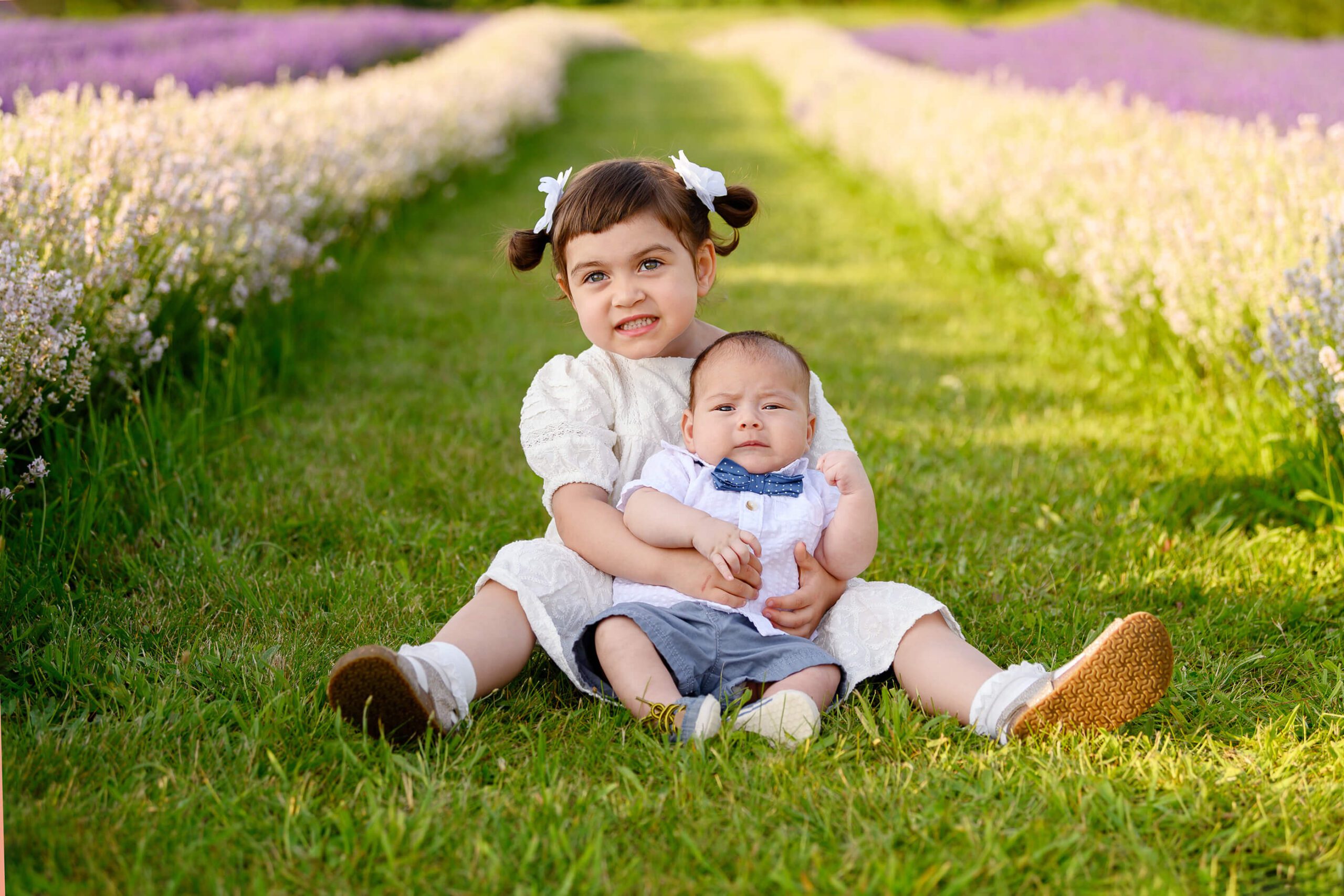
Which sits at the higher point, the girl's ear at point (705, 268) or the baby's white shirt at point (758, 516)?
the girl's ear at point (705, 268)

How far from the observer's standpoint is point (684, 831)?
1.89 metres

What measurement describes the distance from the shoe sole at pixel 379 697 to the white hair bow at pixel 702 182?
1.28 meters

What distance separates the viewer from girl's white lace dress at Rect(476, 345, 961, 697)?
242cm

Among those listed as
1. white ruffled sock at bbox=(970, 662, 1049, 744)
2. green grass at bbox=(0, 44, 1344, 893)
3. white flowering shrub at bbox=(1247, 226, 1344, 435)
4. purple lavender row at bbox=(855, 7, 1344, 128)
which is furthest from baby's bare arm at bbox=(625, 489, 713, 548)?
purple lavender row at bbox=(855, 7, 1344, 128)

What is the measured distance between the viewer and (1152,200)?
4.81 m

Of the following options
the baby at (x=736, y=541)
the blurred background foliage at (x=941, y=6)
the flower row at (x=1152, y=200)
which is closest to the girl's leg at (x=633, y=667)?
the baby at (x=736, y=541)

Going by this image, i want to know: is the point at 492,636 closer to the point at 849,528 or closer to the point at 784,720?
the point at 784,720

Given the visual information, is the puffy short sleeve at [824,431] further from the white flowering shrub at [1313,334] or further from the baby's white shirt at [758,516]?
the white flowering shrub at [1313,334]

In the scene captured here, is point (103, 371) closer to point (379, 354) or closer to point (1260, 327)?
point (379, 354)

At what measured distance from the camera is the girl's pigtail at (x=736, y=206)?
278 centimetres

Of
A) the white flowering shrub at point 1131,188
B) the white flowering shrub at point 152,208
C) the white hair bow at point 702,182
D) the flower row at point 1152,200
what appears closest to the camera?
the white hair bow at point 702,182

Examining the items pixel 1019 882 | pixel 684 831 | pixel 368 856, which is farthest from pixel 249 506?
pixel 1019 882

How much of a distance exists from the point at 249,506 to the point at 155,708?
4.06ft

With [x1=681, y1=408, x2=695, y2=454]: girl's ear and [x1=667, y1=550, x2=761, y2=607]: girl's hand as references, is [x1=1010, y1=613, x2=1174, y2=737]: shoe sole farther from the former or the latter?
[x1=681, y1=408, x2=695, y2=454]: girl's ear
